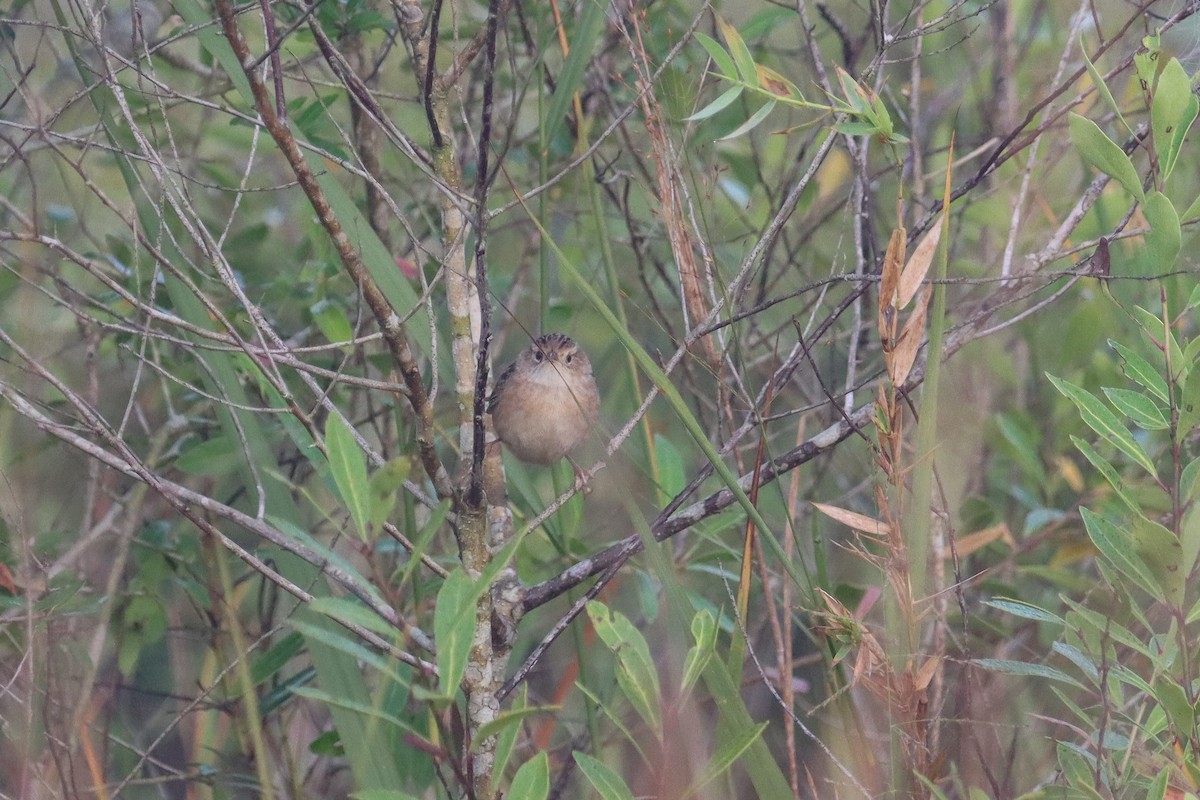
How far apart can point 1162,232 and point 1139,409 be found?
1.02 ft

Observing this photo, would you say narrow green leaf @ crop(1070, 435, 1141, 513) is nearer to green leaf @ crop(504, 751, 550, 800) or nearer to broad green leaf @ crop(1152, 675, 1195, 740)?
broad green leaf @ crop(1152, 675, 1195, 740)

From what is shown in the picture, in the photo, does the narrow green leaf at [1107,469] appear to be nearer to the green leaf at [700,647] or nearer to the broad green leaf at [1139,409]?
the broad green leaf at [1139,409]

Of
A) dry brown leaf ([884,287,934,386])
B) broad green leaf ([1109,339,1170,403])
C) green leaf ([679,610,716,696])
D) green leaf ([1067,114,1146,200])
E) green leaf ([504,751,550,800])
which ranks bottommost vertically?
green leaf ([504,751,550,800])

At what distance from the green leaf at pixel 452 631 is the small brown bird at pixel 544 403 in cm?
222

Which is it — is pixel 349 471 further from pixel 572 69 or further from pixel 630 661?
pixel 572 69

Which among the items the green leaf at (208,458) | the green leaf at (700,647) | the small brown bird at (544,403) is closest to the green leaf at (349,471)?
the green leaf at (700,647)

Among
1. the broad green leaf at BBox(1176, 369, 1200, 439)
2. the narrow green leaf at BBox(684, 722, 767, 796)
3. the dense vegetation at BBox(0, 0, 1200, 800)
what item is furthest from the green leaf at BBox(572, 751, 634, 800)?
the broad green leaf at BBox(1176, 369, 1200, 439)

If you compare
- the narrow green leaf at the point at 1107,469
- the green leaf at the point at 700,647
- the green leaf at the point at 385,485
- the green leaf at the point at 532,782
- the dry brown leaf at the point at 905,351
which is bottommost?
the green leaf at the point at 532,782

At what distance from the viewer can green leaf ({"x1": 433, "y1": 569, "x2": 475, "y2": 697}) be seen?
1638 mm

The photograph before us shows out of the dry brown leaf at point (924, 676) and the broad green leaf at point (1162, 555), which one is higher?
the broad green leaf at point (1162, 555)

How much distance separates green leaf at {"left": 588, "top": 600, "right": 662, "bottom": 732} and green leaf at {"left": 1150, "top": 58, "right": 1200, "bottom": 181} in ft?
3.89

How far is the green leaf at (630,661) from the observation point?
6.43 ft

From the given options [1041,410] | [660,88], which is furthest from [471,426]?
[1041,410]

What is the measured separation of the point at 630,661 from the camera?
6.54ft
